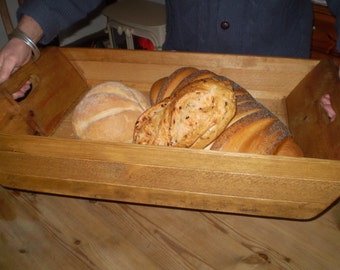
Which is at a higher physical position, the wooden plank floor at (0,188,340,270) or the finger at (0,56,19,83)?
the finger at (0,56,19,83)

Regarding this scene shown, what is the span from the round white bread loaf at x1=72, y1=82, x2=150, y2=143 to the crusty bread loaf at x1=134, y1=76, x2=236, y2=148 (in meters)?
0.21

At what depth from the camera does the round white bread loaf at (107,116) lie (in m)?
0.88

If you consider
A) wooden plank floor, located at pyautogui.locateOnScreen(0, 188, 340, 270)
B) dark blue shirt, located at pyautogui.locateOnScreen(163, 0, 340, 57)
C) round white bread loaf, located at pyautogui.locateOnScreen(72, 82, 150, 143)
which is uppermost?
dark blue shirt, located at pyautogui.locateOnScreen(163, 0, 340, 57)

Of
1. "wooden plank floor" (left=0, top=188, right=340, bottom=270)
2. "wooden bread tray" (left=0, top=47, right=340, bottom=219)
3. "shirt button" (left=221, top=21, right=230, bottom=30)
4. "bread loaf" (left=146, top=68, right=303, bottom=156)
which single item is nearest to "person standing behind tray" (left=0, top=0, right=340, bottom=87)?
"shirt button" (left=221, top=21, right=230, bottom=30)

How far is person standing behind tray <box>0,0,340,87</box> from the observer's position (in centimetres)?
94

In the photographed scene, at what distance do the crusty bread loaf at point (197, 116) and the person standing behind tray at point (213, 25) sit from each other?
409 millimetres

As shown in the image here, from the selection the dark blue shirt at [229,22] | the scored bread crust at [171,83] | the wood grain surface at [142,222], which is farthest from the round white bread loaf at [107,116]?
the dark blue shirt at [229,22]

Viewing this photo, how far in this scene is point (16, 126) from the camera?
2.83 feet

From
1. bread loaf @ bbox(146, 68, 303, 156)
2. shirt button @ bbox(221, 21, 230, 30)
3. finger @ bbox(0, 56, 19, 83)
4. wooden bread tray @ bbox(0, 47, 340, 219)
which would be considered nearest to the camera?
wooden bread tray @ bbox(0, 47, 340, 219)

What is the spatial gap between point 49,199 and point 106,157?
31cm

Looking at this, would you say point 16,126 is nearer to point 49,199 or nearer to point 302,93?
point 49,199

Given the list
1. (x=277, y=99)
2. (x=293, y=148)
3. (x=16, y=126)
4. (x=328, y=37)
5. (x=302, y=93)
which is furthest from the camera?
(x=328, y=37)

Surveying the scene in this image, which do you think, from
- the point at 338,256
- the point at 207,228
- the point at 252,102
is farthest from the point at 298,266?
the point at 252,102

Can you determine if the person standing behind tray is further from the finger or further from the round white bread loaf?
the round white bread loaf
